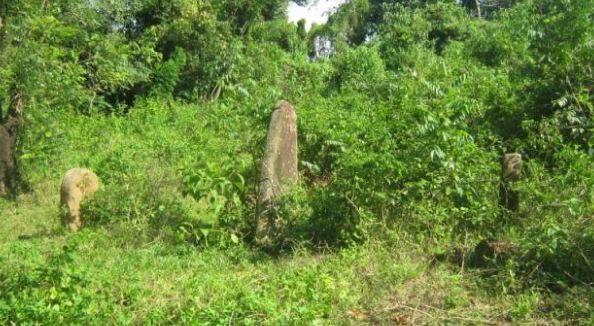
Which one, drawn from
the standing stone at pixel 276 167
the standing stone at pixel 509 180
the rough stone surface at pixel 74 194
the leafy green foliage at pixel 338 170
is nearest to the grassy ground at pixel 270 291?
the leafy green foliage at pixel 338 170

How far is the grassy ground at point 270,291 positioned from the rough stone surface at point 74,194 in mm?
1420

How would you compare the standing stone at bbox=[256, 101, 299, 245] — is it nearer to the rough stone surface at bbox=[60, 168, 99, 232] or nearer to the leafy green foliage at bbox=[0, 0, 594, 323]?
the leafy green foliage at bbox=[0, 0, 594, 323]

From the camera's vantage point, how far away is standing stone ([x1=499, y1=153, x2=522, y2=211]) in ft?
19.9

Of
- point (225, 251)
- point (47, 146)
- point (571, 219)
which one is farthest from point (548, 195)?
point (47, 146)

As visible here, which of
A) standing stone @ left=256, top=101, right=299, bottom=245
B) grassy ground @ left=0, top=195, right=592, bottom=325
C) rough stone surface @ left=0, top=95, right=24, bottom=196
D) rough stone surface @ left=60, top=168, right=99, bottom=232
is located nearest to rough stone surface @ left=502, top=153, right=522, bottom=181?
grassy ground @ left=0, top=195, right=592, bottom=325

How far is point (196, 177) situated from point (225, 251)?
0.83m

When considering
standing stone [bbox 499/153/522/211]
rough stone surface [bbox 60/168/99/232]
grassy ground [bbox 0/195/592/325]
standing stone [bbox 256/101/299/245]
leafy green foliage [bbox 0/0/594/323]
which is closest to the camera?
grassy ground [bbox 0/195/592/325]

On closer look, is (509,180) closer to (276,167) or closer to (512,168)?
(512,168)

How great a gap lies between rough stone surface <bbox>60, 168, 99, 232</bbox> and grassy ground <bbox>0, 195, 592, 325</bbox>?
1.42m

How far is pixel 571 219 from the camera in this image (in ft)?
17.5

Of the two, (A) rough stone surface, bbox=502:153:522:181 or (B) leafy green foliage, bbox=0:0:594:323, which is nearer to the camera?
(B) leafy green foliage, bbox=0:0:594:323

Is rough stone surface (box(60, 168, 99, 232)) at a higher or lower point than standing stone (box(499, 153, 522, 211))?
lower

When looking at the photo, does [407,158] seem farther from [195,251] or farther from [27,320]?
[27,320]

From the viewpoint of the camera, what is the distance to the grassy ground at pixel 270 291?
4449 millimetres
